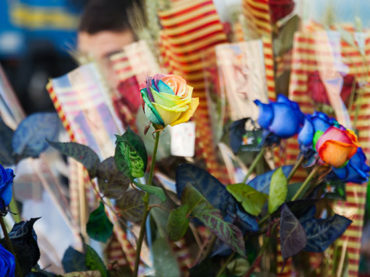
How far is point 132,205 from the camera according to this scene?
0.67 metres

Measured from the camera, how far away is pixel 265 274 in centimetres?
75

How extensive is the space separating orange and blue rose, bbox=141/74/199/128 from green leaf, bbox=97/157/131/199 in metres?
0.13

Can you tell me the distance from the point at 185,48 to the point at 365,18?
369 mm

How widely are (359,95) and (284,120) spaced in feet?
0.74

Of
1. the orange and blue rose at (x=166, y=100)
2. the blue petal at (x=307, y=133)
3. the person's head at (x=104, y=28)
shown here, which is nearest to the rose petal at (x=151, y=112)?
the orange and blue rose at (x=166, y=100)

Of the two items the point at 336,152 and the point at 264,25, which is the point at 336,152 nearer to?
the point at 336,152

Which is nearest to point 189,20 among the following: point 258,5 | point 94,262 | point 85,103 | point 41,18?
point 258,5

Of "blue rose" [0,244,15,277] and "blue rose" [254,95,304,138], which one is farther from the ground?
"blue rose" [0,244,15,277]

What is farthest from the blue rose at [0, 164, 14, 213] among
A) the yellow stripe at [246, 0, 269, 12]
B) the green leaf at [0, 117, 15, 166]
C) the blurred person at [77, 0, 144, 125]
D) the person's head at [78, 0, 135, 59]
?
the person's head at [78, 0, 135, 59]

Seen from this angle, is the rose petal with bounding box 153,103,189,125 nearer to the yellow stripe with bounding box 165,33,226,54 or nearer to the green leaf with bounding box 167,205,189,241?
the green leaf with bounding box 167,205,189,241

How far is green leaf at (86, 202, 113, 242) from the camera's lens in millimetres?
670

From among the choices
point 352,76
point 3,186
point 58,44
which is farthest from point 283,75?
point 58,44

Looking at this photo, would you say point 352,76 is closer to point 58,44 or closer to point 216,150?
point 216,150

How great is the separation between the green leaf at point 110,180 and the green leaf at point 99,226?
1.2 inches
